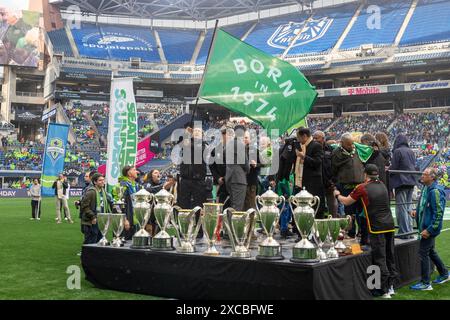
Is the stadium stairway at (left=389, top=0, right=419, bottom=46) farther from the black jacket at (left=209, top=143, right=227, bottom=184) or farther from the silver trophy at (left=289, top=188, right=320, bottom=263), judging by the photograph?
the silver trophy at (left=289, top=188, right=320, bottom=263)

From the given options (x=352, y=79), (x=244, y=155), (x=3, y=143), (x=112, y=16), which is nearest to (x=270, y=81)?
(x=244, y=155)

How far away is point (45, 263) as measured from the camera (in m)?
8.66

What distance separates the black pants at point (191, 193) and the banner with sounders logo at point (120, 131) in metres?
3.98

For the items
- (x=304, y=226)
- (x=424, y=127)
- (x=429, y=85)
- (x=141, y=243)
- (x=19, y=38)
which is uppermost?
(x=19, y=38)

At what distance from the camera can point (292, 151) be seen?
7.20 metres

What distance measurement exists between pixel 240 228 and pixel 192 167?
9.11ft

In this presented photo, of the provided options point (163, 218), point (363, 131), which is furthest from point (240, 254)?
point (363, 131)

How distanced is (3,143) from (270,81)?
140 ft

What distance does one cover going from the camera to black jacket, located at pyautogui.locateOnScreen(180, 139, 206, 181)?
26.3ft

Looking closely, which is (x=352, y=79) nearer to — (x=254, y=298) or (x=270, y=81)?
(x=270, y=81)

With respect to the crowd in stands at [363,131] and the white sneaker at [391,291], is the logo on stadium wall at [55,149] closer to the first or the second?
the white sneaker at [391,291]

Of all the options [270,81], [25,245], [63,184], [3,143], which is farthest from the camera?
[3,143]

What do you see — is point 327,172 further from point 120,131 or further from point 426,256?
point 120,131

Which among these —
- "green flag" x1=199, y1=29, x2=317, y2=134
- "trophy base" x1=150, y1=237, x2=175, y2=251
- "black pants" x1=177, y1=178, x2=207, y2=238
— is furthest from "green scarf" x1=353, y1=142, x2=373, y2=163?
"trophy base" x1=150, y1=237, x2=175, y2=251
